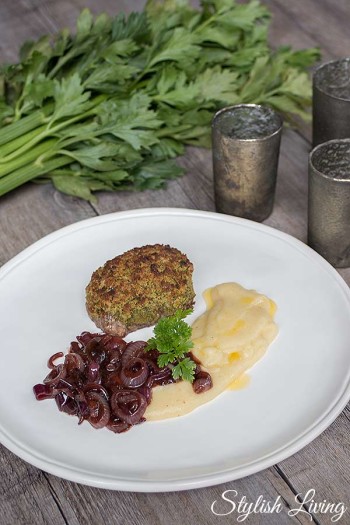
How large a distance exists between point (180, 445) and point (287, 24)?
9.03 feet

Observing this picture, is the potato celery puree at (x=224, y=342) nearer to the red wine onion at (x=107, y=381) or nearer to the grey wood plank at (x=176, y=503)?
the red wine onion at (x=107, y=381)

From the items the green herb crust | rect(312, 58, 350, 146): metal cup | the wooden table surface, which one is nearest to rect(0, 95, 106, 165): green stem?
the wooden table surface

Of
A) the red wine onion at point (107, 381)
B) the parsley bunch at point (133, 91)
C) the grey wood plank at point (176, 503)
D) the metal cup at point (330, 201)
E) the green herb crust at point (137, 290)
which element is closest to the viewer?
the grey wood plank at point (176, 503)

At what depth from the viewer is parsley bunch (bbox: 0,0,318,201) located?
3.14 metres

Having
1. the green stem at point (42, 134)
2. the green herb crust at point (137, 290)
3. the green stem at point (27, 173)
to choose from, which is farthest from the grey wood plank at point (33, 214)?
the green herb crust at point (137, 290)

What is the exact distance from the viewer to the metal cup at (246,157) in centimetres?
287

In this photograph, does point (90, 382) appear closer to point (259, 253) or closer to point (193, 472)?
point (193, 472)

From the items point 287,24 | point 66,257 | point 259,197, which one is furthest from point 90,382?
point 287,24

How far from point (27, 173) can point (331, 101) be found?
4.09ft

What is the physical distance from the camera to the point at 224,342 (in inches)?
94.3

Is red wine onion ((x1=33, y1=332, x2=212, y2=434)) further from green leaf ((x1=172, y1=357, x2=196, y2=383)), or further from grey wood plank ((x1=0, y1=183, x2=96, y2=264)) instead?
grey wood plank ((x1=0, y1=183, x2=96, y2=264))

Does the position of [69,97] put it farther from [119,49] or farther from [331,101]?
[331,101]

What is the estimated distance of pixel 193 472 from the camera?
2.09 metres

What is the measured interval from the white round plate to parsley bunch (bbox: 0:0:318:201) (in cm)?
37
